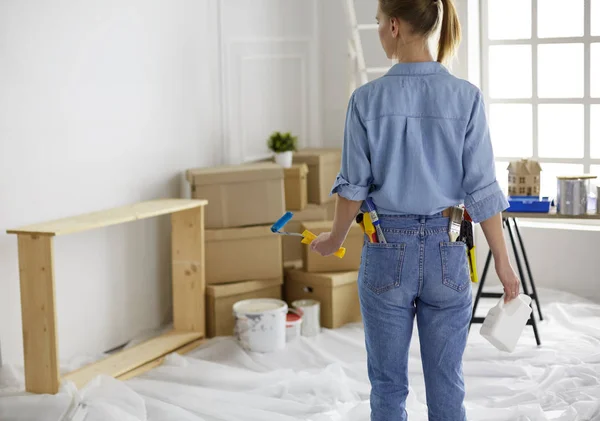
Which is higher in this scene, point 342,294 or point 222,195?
point 222,195

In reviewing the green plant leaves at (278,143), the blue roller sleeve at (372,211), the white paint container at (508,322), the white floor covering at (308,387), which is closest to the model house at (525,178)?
the white floor covering at (308,387)

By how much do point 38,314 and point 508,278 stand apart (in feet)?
6.42

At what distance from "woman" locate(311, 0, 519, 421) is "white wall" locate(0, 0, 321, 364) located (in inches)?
76.2

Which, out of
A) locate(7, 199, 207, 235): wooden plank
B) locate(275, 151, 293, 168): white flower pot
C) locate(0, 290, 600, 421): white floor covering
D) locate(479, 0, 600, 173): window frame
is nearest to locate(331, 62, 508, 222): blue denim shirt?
locate(0, 290, 600, 421): white floor covering

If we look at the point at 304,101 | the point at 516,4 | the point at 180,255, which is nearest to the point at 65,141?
the point at 180,255

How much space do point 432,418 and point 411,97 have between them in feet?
2.63

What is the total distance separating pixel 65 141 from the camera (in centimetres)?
362

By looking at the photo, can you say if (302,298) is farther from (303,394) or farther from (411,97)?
(411,97)

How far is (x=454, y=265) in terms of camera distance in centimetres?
190

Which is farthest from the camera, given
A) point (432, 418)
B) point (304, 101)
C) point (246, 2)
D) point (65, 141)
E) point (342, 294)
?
point (304, 101)

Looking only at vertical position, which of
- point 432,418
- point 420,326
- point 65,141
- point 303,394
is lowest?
point 303,394

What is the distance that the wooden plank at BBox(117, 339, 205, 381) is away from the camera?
354 cm

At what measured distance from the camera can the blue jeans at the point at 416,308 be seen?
1891mm

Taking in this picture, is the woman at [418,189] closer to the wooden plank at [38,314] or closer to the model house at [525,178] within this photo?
the wooden plank at [38,314]
